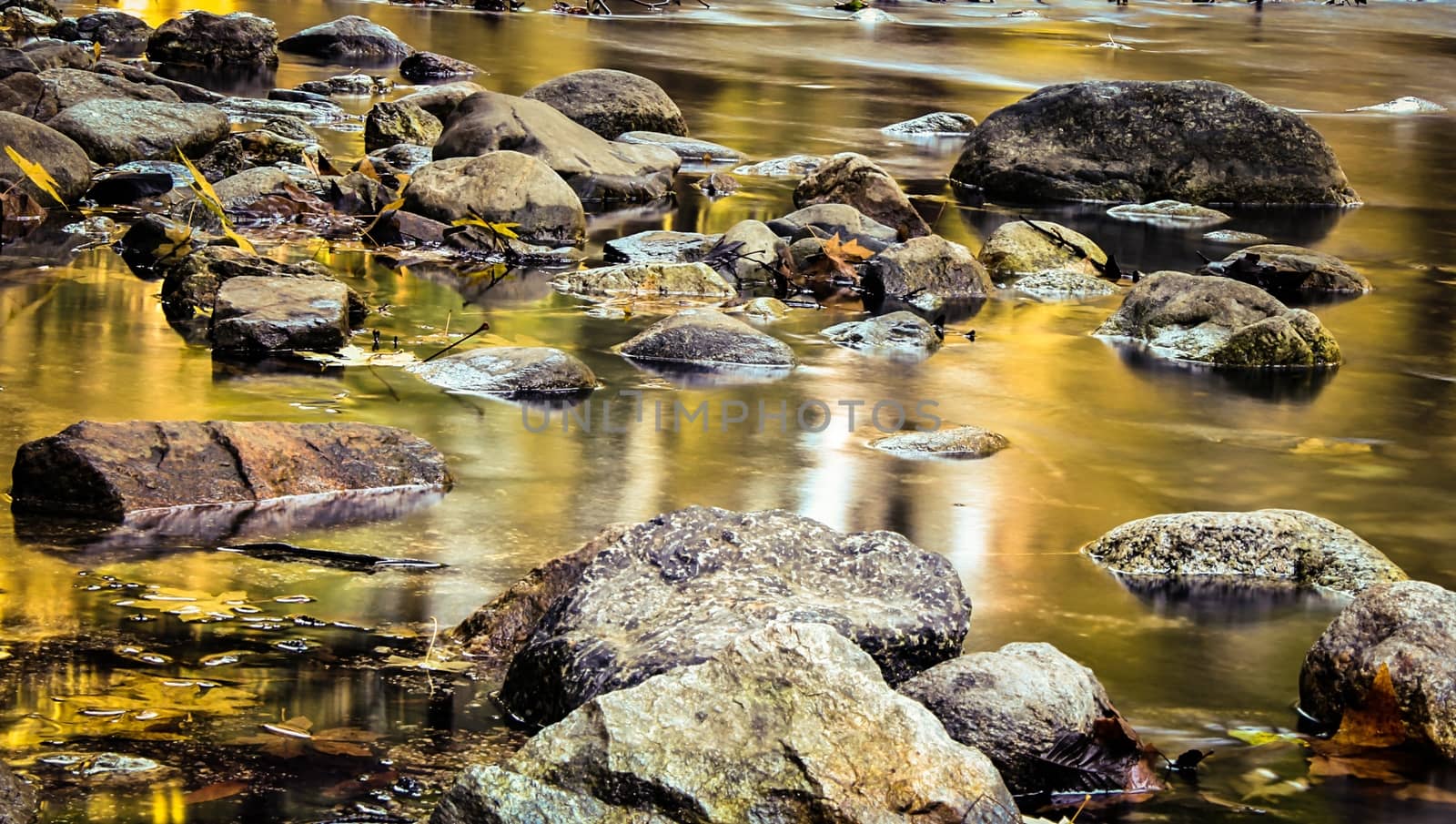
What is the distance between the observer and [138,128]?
46.5ft

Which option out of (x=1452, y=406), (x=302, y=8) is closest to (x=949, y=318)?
(x=1452, y=406)

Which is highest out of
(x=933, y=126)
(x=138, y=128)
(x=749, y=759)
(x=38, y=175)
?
(x=933, y=126)

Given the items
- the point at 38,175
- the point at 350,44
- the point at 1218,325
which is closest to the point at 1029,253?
the point at 1218,325

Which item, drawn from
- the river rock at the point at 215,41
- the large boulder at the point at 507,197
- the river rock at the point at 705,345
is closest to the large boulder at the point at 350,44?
the river rock at the point at 215,41

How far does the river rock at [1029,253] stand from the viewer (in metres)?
11.8

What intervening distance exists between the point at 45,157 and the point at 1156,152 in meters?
8.83

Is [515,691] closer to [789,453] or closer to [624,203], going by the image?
[789,453]

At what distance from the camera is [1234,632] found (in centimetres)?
547

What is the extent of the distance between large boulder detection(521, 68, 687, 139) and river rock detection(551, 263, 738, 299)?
7050 millimetres

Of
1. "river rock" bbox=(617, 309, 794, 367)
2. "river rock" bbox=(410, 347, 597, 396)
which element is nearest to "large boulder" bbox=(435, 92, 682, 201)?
"river rock" bbox=(617, 309, 794, 367)

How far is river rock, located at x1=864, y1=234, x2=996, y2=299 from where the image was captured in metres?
11.0

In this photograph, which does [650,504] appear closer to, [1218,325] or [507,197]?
[1218,325]

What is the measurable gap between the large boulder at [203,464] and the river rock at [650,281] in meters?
4.01

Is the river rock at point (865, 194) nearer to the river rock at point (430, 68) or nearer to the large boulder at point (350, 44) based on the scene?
the river rock at point (430, 68)
